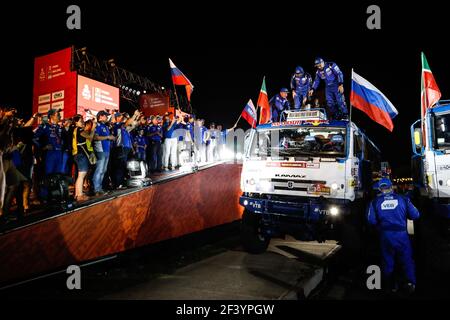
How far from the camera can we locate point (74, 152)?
641 centimetres

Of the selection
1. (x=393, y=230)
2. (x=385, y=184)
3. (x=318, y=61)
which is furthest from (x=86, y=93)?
(x=393, y=230)

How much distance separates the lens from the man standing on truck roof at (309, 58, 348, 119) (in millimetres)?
8516

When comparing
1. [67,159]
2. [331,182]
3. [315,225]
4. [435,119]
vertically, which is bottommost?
[315,225]

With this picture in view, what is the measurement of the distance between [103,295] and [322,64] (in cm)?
769

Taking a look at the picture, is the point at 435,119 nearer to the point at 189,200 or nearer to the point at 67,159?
the point at 189,200

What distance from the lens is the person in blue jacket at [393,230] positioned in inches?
189

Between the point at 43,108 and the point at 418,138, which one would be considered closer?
the point at 418,138

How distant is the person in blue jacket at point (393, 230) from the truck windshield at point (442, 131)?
8.32ft

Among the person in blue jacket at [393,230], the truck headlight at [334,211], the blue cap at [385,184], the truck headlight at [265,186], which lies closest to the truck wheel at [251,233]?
the truck headlight at [265,186]

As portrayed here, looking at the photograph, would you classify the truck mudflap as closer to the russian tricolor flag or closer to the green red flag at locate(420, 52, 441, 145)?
the russian tricolor flag

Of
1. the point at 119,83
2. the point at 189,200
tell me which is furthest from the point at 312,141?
the point at 119,83

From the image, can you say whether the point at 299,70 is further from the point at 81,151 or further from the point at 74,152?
the point at 74,152

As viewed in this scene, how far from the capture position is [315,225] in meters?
6.11

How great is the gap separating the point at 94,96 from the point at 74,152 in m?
13.8
